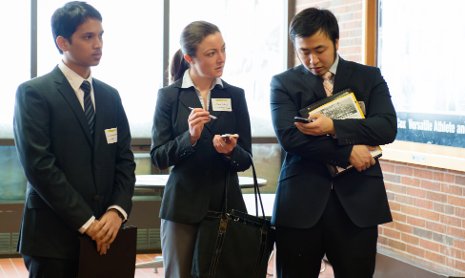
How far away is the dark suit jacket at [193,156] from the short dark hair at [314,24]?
42 centimetres

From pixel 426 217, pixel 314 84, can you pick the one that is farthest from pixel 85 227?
pixel 426 217

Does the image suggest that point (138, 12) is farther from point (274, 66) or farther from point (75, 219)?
point (75, 219)

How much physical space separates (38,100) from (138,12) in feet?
14.4

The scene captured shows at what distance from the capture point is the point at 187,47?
3066mm

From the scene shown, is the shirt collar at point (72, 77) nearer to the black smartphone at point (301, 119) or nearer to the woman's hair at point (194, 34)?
the woman's hair at point (194, 34)

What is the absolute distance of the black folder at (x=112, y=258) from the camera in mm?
2641

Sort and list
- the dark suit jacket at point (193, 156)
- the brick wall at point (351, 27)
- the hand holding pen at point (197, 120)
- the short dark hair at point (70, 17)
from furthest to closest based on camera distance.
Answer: the brick wall at point (351, 27), the dark suit jacket at point (193, 156), the hand holding pen at point (197, 120), the short dark hair at point (70, 17)

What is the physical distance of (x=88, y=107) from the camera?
279 cm

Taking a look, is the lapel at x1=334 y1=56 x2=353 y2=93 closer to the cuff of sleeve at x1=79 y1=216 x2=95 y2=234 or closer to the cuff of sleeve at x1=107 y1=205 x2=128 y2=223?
the cuff of sleeve at x1=107 y1=205 x2=128 y2=223

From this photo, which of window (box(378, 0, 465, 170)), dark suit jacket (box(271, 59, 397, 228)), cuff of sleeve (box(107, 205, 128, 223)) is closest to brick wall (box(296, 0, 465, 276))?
window (box(378, 0, 465, 170))

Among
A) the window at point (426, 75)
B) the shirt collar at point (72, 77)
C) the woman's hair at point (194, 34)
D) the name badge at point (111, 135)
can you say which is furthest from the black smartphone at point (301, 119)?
the window at point (426, 75)

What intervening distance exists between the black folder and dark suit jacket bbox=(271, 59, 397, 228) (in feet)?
1.93

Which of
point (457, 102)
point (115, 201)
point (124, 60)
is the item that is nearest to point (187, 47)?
point (115, 201)

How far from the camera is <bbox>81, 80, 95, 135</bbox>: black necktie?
2.77m
